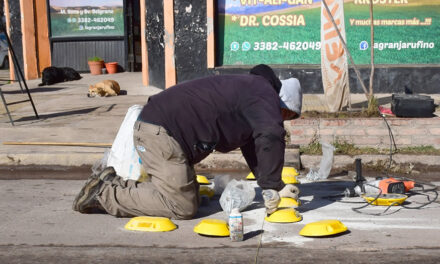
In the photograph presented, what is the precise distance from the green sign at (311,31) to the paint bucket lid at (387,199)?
7513 mm

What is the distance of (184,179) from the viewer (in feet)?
19.0

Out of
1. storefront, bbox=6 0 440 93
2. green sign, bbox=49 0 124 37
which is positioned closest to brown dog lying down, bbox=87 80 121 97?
storefront, bbox=6 0 440 93

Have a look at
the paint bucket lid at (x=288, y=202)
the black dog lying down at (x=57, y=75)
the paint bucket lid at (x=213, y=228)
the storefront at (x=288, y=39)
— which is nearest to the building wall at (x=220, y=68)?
the storefront at (x=288, y=39)

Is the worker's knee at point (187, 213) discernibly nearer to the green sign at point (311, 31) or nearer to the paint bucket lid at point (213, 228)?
the paint bucket lid at point (213, 228)

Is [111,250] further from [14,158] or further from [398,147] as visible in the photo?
[398,147]

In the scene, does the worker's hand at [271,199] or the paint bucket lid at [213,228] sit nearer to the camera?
the paint bucket lid at [213,228]

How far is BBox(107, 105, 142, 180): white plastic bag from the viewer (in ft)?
21.8

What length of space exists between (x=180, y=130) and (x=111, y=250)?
3.77 ft

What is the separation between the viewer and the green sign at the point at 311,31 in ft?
44.4

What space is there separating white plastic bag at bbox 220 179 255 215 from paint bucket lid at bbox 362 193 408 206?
1.12m

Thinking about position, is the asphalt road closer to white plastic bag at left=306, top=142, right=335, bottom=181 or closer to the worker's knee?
the worker's knee

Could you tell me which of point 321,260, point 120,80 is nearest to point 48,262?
point 321,260

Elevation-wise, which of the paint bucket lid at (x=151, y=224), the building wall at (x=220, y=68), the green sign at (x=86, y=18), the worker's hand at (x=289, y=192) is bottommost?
the paint bucket lid at (x=151, y=224)

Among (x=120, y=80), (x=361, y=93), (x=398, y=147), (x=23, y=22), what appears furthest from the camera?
(x=23, y=22)
